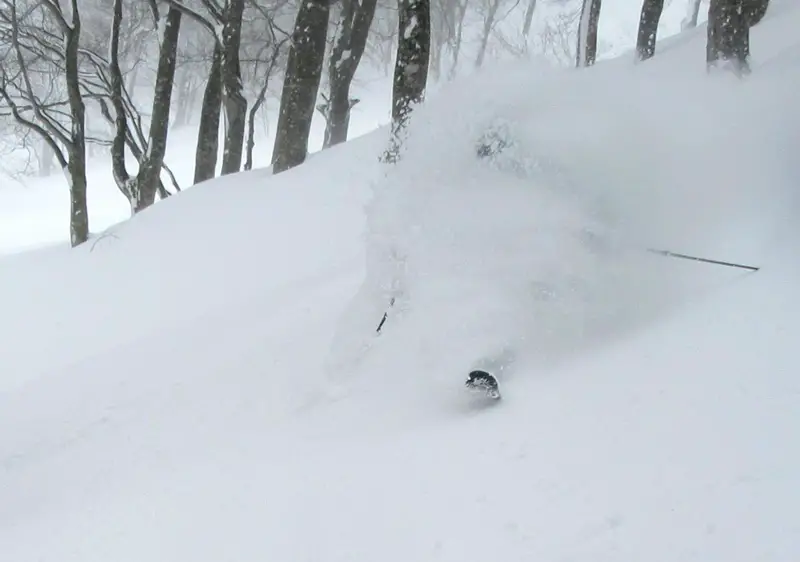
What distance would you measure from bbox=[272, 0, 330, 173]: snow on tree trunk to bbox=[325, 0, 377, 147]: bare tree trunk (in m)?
2.78

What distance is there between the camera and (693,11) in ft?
70.1

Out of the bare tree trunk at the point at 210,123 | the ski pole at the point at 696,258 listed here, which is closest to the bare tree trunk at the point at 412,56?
the ski pole at the point at 696,258

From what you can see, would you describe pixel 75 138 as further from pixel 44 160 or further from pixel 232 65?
pixel 44 160

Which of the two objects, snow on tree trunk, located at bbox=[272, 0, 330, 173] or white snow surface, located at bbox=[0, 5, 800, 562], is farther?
snow on tree trunk, located at bbox=[272, 0, 330, 173]

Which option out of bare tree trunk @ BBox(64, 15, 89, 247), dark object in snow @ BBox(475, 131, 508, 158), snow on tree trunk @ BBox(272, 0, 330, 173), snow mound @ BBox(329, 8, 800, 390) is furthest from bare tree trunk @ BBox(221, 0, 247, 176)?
dark object in snow @ BBox(475, 131, 508, 158)

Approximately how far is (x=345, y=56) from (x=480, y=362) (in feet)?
28.8

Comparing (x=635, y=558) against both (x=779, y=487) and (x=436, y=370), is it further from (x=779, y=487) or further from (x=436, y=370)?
(x=436, y=370)

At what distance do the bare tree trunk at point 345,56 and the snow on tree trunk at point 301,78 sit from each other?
2781 millimetres

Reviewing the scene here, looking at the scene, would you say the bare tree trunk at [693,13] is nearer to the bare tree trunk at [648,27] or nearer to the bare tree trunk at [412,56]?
the bare tree trunk at [648,27]

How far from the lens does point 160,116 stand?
400 inches

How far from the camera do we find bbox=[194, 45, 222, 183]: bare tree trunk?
1037 cm

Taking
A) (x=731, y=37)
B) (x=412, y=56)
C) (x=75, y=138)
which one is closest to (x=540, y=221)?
(x=412, y=56)

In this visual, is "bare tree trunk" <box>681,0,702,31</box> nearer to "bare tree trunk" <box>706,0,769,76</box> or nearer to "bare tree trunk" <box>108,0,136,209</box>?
"bare tree trunk" <box>706,0,769,76</box>

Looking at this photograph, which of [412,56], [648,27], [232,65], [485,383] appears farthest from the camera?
[648,27]
